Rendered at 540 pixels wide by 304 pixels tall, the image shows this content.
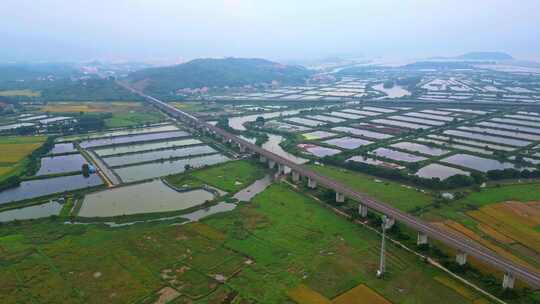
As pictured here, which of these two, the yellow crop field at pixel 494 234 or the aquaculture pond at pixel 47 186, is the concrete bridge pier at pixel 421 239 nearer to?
the yellow crop field at pixel 494 234

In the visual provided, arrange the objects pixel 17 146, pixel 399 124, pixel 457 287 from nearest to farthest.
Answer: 1. pixel 457 287
2. pixel 17 146
3. pixel 399 124

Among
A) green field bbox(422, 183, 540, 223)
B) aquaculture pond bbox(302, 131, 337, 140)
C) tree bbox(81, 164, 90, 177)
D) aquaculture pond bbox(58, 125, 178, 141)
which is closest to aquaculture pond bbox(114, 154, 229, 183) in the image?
tree bbox(81, 164, 90, 177)

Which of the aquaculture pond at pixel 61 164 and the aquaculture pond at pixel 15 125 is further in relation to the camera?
the aquaculture pond at pixel 15 125

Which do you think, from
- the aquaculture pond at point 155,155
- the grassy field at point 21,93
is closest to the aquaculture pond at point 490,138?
the aquaculture pond at point 155,155

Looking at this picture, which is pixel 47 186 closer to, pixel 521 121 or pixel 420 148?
pixel 420 148

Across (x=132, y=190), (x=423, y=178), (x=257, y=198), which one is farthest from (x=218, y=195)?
(x=423, y=178)

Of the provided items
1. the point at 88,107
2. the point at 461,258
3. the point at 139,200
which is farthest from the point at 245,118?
the point at 461,258
